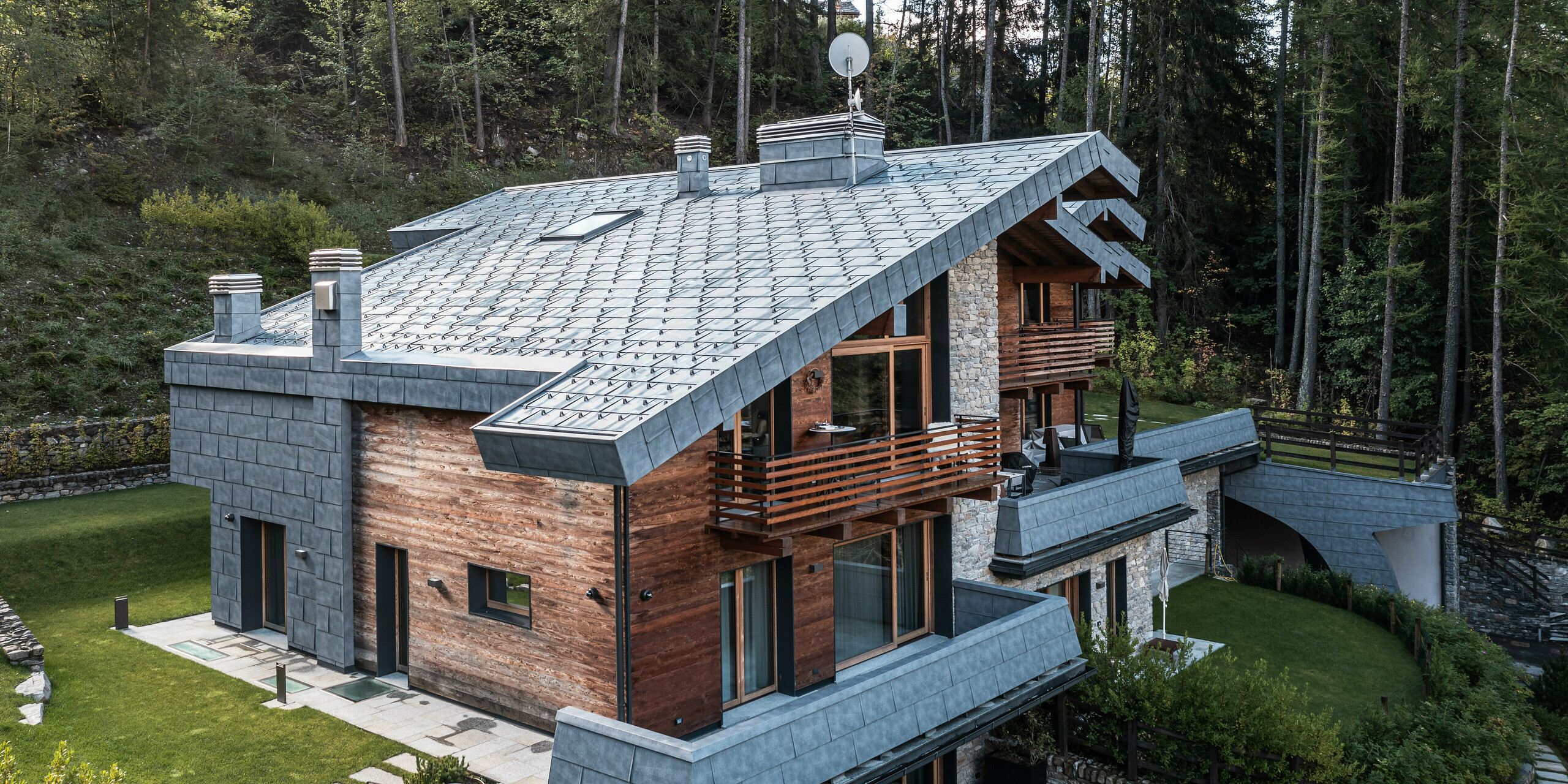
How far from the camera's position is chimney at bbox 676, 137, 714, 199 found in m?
17.1

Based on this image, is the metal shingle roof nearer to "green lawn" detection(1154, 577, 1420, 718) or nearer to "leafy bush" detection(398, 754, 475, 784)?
"leafy bush" detection(398, 754, 475, 784)

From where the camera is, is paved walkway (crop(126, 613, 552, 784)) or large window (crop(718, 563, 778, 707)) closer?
paved walkway (crop(126, 613, 552, 784))

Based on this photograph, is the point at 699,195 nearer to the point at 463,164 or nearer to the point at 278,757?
the point at 278,757

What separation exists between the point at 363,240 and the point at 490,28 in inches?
606

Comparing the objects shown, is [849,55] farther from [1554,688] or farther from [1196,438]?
[1554,688]

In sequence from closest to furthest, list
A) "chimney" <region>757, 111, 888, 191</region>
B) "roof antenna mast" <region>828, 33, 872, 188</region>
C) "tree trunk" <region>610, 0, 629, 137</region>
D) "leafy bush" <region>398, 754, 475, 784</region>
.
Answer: "leafy bush" <region>398, 754, 475, 784</region>
"chimney" <region>757, 111, 888, 191</region>
"roof antenna mast" <region>828, 33, 872, 188</region>
"tree trunk" <region>610, 0, 629, 137</region>

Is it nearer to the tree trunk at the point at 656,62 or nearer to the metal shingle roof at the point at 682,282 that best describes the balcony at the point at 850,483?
the metal shingle roof at the point at 682,282

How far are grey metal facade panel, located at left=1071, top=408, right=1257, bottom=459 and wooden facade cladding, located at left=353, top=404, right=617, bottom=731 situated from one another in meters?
12.6

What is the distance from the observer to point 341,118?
120 ft

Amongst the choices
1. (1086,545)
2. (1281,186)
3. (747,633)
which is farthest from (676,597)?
(1281,186)

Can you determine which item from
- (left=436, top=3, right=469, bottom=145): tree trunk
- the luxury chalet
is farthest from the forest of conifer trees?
the luxury chalet

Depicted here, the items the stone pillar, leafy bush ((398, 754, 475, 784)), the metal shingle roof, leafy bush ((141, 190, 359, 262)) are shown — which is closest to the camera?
the metal shingle roof

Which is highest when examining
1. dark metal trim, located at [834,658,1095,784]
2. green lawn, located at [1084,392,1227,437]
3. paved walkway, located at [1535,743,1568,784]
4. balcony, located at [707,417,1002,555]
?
balcony, located at [707,417,1002,555]

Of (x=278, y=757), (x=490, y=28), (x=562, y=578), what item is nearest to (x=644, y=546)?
(x=562, y=578)
